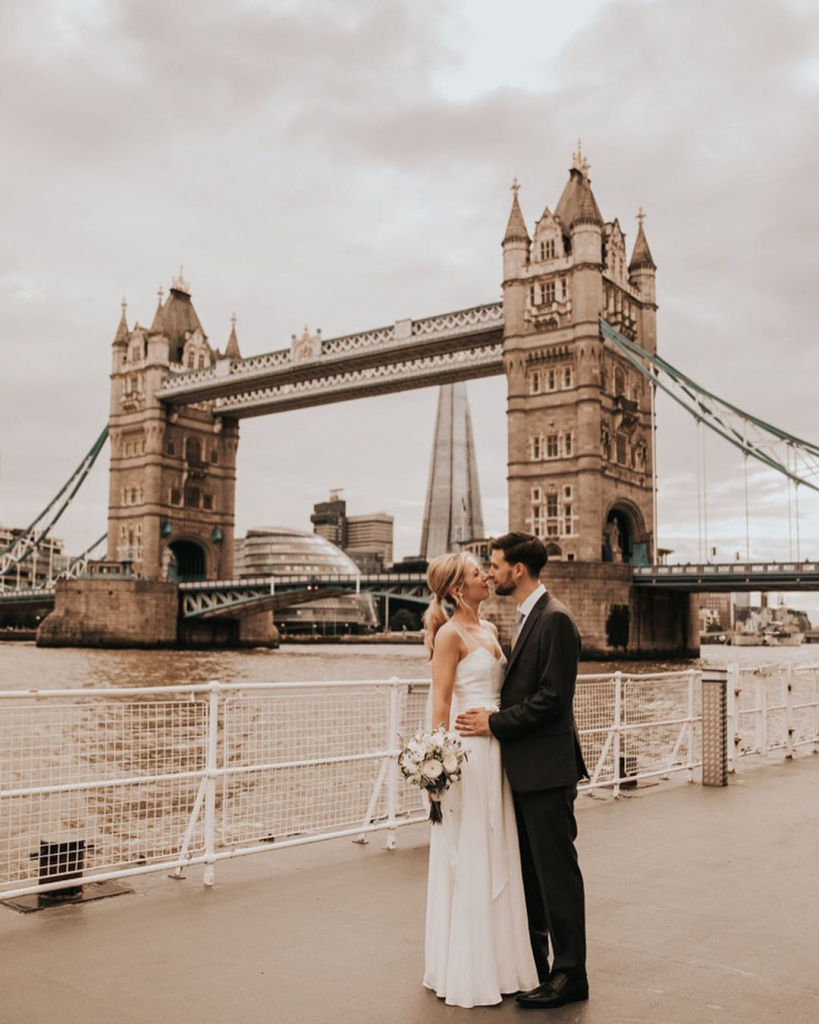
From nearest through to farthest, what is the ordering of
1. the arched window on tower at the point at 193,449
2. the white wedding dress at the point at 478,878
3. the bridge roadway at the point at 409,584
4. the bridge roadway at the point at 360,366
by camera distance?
1. the white wedding dress at the point at 478,878
2. the bridge roadway at the point at 409,584
3. the bridge roadway at the point at 360,366
4. the arched window on tower at the point at 193,449

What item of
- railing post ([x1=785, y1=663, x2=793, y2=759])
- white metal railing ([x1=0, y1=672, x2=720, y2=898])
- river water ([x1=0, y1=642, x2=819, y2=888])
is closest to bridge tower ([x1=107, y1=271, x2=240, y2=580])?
river water ([x1=0, y1=642, x2=819, y2=888])

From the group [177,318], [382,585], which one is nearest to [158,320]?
[177,318]

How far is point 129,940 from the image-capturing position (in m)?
4.16

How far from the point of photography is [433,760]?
354 cm

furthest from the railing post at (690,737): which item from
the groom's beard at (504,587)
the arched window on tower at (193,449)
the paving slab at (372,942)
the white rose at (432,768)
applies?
the arched window on tower at (193,449)

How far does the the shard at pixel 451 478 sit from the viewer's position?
409 feet

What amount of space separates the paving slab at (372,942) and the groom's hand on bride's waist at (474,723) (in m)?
0.89

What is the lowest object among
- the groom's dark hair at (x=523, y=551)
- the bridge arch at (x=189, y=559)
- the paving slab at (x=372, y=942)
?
the paving slab at (x=372, y=942)

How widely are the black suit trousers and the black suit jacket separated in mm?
68

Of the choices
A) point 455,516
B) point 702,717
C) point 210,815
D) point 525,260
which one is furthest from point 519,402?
point 455,516

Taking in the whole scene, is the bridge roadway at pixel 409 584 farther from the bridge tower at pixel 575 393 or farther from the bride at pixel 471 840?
the bride at pixel 471 840

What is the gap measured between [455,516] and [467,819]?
120m

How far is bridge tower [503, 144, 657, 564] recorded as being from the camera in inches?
1811

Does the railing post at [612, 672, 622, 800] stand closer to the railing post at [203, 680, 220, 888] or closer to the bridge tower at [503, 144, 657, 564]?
the railing post at [203, 680, 220, 888]
